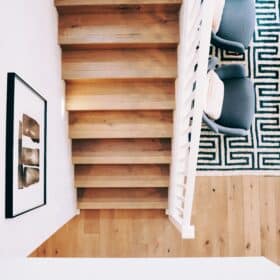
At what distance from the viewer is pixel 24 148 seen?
161 cm

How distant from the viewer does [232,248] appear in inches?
127

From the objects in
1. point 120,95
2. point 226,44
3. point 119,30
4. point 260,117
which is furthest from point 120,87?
point 260,117

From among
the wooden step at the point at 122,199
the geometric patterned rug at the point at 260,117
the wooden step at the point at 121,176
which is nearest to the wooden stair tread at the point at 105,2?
the geometric patterned rug at the point at 260,117

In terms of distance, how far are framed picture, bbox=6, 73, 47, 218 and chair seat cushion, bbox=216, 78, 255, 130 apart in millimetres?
1428

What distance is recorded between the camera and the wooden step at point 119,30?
241 cm

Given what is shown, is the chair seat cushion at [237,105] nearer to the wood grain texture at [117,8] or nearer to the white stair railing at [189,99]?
the white stair railing at [189,99]

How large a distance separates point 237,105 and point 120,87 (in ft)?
2.96

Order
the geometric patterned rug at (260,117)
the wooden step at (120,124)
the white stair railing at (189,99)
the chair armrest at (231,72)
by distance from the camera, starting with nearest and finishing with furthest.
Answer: the white stair railing at (189,99) < the wooden step at (120,124) < the chair armrest at (231,72) < the geometric patterned rug at (260,117)

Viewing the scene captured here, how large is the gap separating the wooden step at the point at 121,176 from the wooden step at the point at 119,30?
35.4 inches

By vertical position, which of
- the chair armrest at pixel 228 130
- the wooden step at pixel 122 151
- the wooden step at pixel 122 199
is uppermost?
the chair armrest at pixel 228 130

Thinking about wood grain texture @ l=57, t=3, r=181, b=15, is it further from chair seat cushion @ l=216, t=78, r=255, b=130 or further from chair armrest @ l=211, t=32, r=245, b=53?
chair seat cushion @ l=216, t=78, r=255, b=130

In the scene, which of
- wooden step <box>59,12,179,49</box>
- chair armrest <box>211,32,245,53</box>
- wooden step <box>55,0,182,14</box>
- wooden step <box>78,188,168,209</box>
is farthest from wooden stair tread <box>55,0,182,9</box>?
wooden step <box>78,188,168,209</box>

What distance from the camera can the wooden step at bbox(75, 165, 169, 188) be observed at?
2.80 metres

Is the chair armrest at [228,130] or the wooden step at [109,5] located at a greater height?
the wooden step at [109,5]
